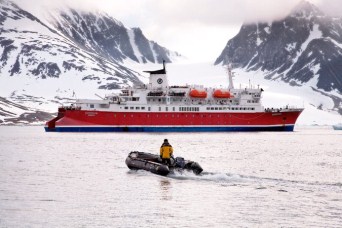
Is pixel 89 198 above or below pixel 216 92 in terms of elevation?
below

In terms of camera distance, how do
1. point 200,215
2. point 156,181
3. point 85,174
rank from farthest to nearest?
point 85,174 < point 156,181 < point 200,215

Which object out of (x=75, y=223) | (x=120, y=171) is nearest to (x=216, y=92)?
(x=120, y=171)

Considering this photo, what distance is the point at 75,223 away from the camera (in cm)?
3038

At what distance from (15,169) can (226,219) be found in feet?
96.0

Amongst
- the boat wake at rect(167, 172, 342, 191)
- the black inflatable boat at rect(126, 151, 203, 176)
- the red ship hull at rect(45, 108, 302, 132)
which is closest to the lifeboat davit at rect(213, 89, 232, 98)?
the red ship hull at rect(45, 108, 302, 132)

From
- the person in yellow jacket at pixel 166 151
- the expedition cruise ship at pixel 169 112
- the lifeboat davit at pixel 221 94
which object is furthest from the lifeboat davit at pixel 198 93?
the person in yellow jacket at pixel 166 151

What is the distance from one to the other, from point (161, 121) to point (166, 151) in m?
96.0

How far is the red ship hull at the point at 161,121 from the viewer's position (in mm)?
141500

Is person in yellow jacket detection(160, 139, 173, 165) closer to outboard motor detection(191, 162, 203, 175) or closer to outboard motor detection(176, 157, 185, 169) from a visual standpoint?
outboard motor detection(176, 157, 185, 169)

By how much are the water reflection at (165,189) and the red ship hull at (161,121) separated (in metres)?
96.8

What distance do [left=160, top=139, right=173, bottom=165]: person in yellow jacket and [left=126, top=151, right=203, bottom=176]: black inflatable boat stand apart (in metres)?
0.42

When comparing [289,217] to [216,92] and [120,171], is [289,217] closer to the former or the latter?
[120,171]

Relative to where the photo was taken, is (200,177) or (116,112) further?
(116,112)

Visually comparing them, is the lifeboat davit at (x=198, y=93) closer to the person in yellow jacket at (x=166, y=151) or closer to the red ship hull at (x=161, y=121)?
the red ship hull at (x=161, y=121)
